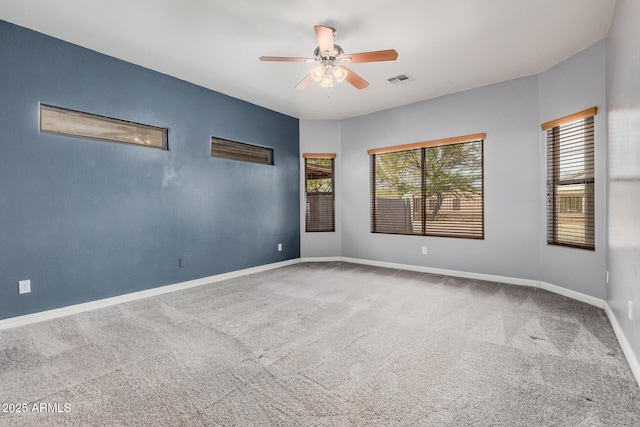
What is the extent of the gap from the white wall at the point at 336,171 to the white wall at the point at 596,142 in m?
3.34

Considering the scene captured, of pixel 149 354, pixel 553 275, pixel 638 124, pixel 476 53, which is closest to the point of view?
pixel 638 124

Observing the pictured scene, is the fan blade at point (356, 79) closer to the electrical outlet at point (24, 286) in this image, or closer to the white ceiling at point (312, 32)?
the white ceiling at point (312, 32)

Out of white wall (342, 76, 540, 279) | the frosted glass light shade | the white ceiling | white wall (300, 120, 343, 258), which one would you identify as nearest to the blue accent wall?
the white ceiling

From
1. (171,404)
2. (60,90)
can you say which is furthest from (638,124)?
(60,90)

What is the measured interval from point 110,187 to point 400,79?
396 cm

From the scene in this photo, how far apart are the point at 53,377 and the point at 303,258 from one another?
4.37 m

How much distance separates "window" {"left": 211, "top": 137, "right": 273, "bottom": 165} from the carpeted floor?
2.36m

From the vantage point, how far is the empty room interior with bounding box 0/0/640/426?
192 cm

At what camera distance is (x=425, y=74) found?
13.4 feet

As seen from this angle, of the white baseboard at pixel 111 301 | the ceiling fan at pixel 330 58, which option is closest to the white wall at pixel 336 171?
the white baseboard at pixel 111 301

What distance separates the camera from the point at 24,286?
2.98 m

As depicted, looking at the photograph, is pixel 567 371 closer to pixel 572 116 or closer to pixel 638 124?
pixel 638 124

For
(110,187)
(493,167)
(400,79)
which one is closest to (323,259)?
(493,167)

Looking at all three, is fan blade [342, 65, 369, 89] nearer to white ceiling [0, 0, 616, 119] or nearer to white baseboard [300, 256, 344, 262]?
white ceiling [0, 0, 616, 119]
